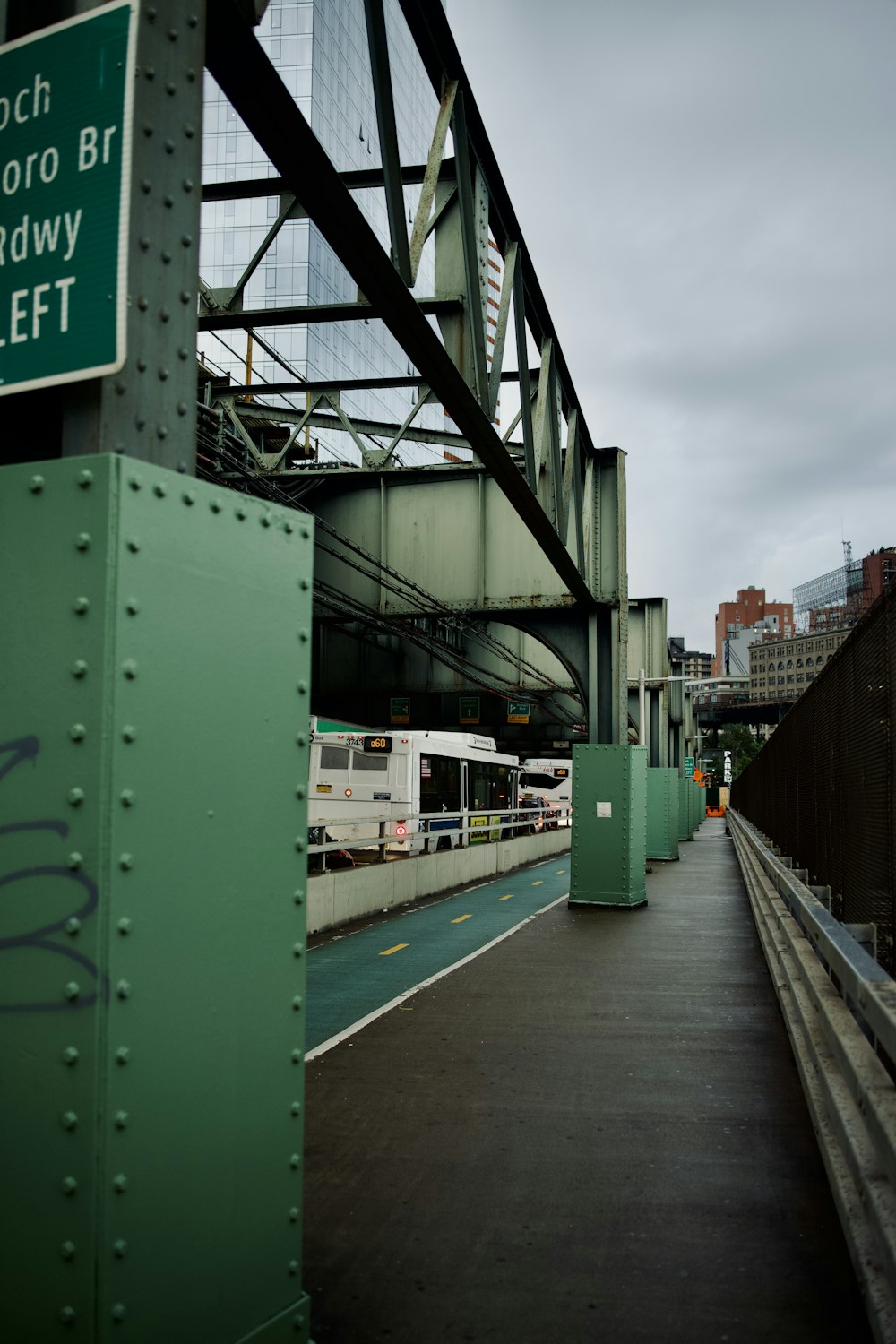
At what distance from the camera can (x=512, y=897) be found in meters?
20.6

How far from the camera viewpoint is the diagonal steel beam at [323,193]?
5363 millimetres

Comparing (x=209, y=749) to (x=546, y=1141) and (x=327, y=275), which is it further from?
(x=327, y=275)

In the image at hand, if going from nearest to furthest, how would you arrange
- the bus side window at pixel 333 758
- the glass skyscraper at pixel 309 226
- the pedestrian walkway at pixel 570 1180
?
Result: the pedestrian walkway at pixel 570 1180
the bus side window at pixel 333 758
the glass skyscraper at pixel 309 226

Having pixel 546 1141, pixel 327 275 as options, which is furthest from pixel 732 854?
pixel 327 275

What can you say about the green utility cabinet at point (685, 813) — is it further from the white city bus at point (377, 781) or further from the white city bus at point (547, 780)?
the white city bus at point (377, 781)

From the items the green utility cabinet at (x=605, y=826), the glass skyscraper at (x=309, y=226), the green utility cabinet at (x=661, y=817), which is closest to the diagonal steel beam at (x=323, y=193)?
the green utility cabinet at (x=605, y=826)

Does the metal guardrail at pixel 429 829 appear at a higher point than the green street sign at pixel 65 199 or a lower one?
lower

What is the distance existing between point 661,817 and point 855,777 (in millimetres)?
24100

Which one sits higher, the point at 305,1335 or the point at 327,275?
the point at 327,275

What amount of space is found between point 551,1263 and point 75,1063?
8.25 feet

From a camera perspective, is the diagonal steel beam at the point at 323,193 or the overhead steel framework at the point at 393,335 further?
the diagonal steel beam at the point at 323,193

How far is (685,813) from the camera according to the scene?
4900cm

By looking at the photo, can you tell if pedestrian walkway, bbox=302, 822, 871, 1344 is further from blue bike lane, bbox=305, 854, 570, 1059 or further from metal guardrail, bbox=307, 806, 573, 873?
metal guardrail, bbox=307, 806, 573, 873

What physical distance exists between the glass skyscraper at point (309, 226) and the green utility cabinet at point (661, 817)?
1585 inches
